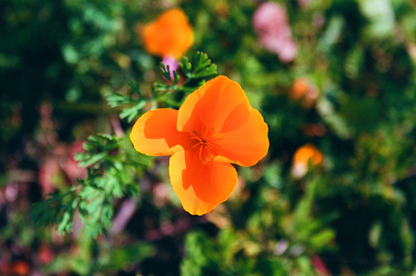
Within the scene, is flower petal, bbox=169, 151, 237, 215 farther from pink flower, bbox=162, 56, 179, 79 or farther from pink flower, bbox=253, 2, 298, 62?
pink flower, bbox=253, 2, 298, 62

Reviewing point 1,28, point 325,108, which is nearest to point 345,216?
point 325,108

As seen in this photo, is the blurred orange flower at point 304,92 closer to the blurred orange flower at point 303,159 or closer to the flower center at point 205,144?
the blurred orange flower at point 303,159

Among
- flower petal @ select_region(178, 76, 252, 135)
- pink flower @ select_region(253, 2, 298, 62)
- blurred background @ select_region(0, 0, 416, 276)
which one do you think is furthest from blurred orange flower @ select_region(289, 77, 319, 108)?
flower petal @ select_region(178, 76, 252, 135)

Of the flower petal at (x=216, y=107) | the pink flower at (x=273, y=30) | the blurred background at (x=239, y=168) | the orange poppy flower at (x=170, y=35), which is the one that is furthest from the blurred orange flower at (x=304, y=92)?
the flower petal at (x=216, y=107)

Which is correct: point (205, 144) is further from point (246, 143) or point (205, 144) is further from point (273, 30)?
point (273, 30)

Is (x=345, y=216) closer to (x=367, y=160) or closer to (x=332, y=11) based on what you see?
(x=367, y=160)

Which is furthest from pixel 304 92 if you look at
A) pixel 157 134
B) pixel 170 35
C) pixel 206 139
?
pixel 157 134
